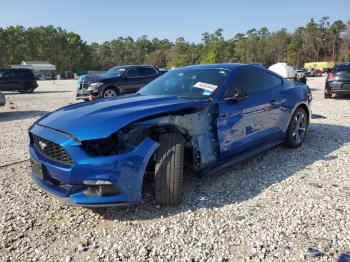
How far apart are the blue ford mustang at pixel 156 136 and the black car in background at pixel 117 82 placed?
8.67 m

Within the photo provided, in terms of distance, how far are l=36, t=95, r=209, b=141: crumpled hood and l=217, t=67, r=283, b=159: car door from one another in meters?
0.44

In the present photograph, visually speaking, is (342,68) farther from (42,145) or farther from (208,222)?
(42,145)

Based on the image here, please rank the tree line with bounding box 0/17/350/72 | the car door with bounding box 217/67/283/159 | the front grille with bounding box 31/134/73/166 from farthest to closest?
the tree line with bounding box 0/17/350/72 → the car door with bounding box 217/67/283/159 → the front grille with bounding box 31/134/73/166

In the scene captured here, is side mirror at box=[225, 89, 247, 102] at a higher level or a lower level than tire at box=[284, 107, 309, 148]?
higher

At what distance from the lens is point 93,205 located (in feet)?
10.4

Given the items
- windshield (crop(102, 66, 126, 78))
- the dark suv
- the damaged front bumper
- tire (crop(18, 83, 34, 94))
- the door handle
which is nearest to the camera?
the damaged front bumper

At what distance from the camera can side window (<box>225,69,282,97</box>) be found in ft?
15.1

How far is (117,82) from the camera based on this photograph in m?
13.6

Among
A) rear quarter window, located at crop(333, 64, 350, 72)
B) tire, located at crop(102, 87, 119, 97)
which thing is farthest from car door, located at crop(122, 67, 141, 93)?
rear quarter window, located at crop(333, 64, 350, 72)

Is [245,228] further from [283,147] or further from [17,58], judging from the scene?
[17,58]

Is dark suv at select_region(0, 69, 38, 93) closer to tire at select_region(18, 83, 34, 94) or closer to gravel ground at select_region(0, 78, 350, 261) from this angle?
tire at select_region(18, 83, 34, 94)

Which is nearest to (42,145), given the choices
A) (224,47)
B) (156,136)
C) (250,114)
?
(156,136)

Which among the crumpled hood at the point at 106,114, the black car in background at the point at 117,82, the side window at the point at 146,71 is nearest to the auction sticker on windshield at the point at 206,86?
the crumpled hood at the point at 106,114

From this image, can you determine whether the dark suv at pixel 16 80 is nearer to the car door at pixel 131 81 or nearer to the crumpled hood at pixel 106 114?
the car door at pixel 131 81
